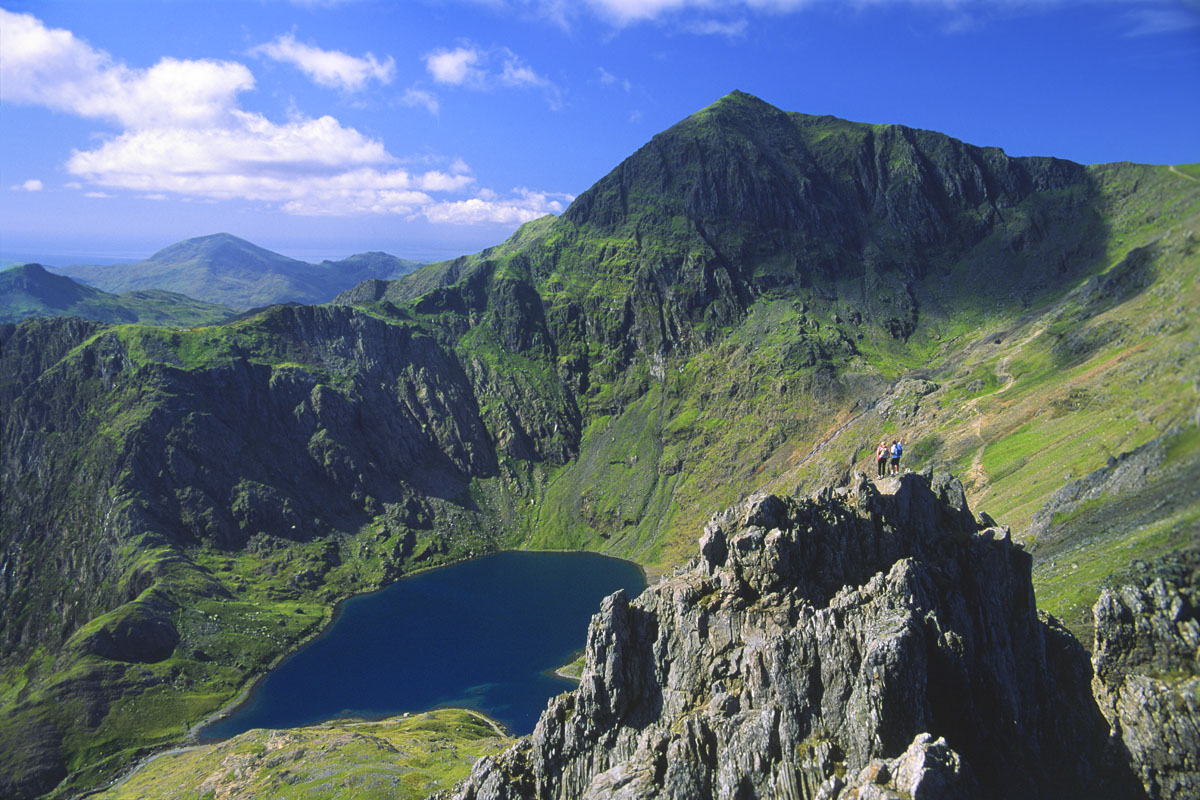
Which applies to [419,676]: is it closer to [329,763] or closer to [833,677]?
[329,763]

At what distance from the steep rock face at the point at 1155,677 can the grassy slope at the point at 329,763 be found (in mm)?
86383

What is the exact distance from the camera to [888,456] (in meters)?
63.2

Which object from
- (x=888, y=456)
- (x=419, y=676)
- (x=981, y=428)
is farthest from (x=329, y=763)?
(x=981, y=428)

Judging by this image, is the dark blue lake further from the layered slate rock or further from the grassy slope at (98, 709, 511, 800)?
the layered slate rock

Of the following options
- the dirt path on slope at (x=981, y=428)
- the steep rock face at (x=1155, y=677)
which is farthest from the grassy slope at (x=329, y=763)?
the dirt path on slope at (x=981, y=428)

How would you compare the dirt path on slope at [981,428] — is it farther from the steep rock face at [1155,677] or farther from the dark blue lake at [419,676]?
the dark blue lake at [419,676]

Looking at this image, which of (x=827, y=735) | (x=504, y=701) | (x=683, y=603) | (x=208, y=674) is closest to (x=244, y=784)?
(x=504, y=701)

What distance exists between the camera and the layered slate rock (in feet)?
124

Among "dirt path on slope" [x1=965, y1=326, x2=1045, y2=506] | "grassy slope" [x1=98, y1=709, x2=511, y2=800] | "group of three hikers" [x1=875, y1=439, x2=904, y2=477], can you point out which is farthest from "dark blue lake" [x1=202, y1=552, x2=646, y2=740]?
"group of three hikers" [x1=875, y1=439, x2=904, y2=477]

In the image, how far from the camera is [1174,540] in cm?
2673

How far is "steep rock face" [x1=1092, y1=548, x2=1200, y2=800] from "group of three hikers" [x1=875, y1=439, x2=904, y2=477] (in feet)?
69.5

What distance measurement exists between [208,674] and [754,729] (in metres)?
177

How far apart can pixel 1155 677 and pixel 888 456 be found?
29.8 metres

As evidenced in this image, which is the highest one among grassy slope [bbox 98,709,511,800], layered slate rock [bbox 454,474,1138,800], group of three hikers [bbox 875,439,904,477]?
group of three hikers [bbox 875,439,904,477]
